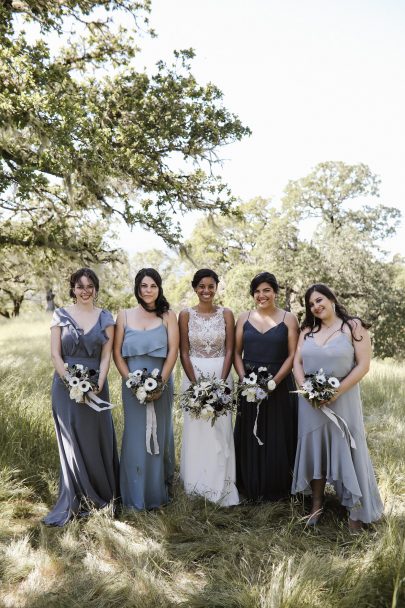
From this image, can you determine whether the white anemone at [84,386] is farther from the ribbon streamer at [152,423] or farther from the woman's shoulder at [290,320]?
the woman's shoulder at [290,320]

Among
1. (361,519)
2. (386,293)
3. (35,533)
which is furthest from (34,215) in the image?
(386,293)

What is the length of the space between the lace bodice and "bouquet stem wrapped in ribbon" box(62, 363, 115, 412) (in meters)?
1.09

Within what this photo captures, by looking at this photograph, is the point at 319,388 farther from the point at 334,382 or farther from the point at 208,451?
the point at 208,451

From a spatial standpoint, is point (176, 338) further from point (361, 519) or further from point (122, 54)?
point (122, 54)

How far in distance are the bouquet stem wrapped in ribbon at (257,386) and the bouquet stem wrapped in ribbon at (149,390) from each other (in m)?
0.78

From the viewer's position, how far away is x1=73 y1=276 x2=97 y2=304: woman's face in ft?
15.5

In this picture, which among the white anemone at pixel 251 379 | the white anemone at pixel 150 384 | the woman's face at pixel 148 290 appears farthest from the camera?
the woman's face at pixel 148 290

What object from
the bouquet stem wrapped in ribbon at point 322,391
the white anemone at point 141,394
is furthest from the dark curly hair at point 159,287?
the bouquet stem wrapped in ribbon at point 322,391

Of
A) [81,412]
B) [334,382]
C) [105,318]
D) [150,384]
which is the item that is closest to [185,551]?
[150,384]

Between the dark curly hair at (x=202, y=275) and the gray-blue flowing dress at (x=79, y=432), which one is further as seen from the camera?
the dark curly hair at (x=202, y=275)

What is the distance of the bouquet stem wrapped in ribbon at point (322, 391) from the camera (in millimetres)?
4258

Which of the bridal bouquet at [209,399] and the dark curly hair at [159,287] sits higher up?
the dark curly hair at [159,287]

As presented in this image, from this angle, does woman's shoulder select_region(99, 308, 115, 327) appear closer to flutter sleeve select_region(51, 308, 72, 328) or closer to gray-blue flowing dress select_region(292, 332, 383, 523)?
flutter sleeve select_region(51, 308, 72, 328)

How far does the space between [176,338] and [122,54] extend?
6.47 m
